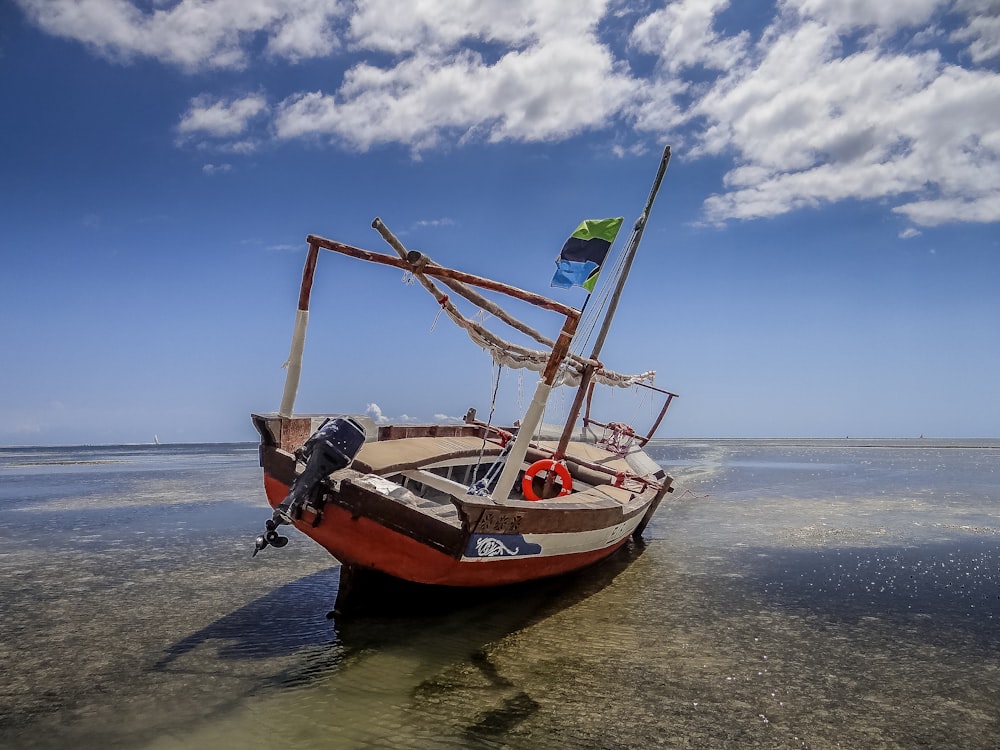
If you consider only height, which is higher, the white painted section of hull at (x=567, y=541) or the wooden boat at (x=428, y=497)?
the wooden boat at (x=428, y=497)

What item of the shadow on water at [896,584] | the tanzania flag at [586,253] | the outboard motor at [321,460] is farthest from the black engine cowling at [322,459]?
the shadow on water at [896,584]

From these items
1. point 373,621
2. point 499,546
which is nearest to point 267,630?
point 373,621

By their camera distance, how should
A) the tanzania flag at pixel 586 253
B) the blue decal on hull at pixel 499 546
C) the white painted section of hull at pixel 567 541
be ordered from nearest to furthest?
the blue decal on hull at pixel 499 546
the white painted section of hull at pixel 567 541
the tanzania flag at pixel 586 253

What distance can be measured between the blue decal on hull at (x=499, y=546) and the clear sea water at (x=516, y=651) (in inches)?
43.3

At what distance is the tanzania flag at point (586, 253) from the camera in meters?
10.6

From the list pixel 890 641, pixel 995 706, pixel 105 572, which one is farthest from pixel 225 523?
pixel 995 706

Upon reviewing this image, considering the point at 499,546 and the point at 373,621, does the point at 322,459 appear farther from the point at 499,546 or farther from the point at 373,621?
the point at 373,621

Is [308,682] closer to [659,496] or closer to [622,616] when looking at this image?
[622,616]

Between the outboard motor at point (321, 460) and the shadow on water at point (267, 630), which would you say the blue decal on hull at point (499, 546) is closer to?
the outboard motor at point (321, 460)

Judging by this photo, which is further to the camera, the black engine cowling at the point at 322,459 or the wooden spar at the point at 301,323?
the wooden spar at the point at 301,323

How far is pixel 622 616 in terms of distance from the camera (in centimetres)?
940

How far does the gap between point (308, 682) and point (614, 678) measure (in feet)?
11.2

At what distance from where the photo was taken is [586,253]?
10789 mm

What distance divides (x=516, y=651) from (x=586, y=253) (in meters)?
6.58
